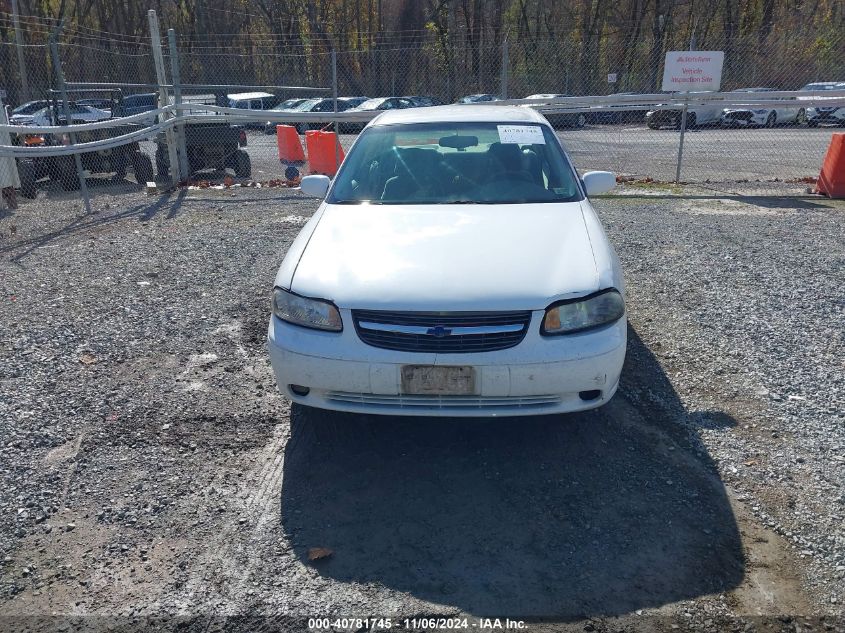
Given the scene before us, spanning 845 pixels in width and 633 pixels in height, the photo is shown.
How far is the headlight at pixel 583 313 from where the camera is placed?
3.20m

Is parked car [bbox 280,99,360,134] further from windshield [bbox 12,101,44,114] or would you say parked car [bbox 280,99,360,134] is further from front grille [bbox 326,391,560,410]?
front grille [bbox 326,391,560,410]

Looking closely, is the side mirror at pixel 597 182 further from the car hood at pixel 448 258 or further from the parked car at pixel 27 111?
the parked car at pixel 27 111

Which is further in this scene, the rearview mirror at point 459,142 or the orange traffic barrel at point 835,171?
the orange traffic barrel at point 835,171

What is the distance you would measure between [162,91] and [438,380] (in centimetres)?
1087

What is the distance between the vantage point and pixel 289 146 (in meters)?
16.0

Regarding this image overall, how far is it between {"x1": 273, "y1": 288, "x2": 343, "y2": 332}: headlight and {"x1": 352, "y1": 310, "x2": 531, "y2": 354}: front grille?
227mm

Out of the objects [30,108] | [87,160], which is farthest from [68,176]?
[30,108]

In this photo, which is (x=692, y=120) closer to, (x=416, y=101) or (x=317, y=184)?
(x=416, y=101)

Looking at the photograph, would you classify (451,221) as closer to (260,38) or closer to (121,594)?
(121,594)

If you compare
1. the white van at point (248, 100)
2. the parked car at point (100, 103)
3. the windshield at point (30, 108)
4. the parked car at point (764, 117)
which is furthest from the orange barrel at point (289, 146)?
the parked car at point (764, 117)

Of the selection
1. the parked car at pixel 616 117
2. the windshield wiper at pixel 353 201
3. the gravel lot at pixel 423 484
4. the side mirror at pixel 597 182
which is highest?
the side mirror at pixel 597 182

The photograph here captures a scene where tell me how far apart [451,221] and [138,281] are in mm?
3807

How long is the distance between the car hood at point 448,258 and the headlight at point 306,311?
1.9 inches

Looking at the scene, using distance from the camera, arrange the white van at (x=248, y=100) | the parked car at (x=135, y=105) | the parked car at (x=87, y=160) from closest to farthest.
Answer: the parked car at (x=87, y=160), the parked car at (x=135, y=105), the white van at (x=248, y=100)
